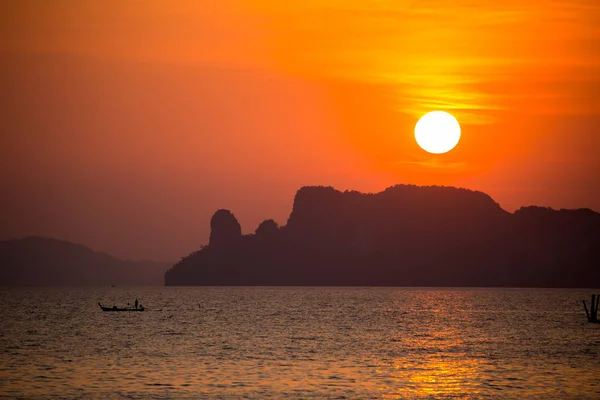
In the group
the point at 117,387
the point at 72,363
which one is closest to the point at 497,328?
the point at 72,363

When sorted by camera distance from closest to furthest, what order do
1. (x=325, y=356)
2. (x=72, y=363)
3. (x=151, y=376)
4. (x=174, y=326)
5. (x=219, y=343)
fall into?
(x=151, y=376)
(x=72, y=363)
(x=325, y=356)
(x=219, y=343)
(x=174, y=326)

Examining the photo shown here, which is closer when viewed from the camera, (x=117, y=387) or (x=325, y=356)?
(x=117, y=387)

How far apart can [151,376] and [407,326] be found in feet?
243

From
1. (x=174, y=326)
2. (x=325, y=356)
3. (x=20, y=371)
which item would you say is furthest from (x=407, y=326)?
(x=20, y=371)

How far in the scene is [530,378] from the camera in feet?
223

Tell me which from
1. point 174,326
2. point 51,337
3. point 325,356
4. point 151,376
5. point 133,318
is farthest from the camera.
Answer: point 133,318

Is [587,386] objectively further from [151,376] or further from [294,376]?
[151,376]

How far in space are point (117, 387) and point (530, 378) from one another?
3170 cm

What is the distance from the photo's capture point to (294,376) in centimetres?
6781

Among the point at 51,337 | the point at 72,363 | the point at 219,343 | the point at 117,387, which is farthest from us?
the point at 51,337

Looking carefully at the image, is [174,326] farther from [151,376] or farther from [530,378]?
[530,378]

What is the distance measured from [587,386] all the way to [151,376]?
3272 cm

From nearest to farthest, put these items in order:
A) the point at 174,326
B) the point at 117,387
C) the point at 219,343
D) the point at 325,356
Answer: the point at 117,387 → the point at 325,356 → the point at 219,343 → the point at 174,326

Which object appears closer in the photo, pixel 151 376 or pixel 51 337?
pixel 151 376
